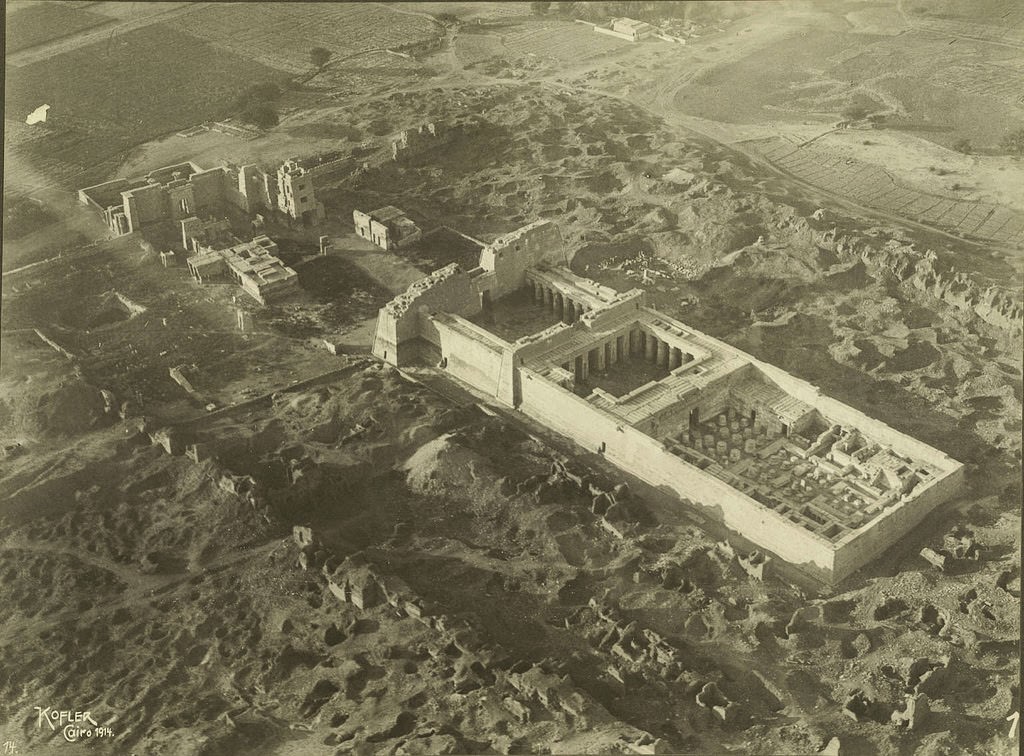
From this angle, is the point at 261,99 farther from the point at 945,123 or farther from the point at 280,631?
the point at 280,631

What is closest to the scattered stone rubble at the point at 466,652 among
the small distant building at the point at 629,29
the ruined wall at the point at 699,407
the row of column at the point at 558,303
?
the ruined wall at the point at 699,407

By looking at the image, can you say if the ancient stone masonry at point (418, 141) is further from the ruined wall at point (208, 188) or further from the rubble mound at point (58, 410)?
the rubble mound at point (58, 410)

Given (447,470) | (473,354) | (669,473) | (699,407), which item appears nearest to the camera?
(669,473)

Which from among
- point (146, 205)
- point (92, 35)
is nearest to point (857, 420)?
point (146, 205)

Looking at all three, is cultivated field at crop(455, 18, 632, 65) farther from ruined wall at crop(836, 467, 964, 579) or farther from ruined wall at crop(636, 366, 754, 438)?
ruined wall at crop(836, 467, 964, 579)

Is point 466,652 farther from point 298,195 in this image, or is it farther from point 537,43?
point 537,43

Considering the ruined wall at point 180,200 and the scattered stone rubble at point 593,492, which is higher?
the ruined wall at point 180,200

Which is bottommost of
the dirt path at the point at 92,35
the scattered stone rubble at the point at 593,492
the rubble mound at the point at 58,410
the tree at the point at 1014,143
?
the scattered stone rubble at the point at 593,492
